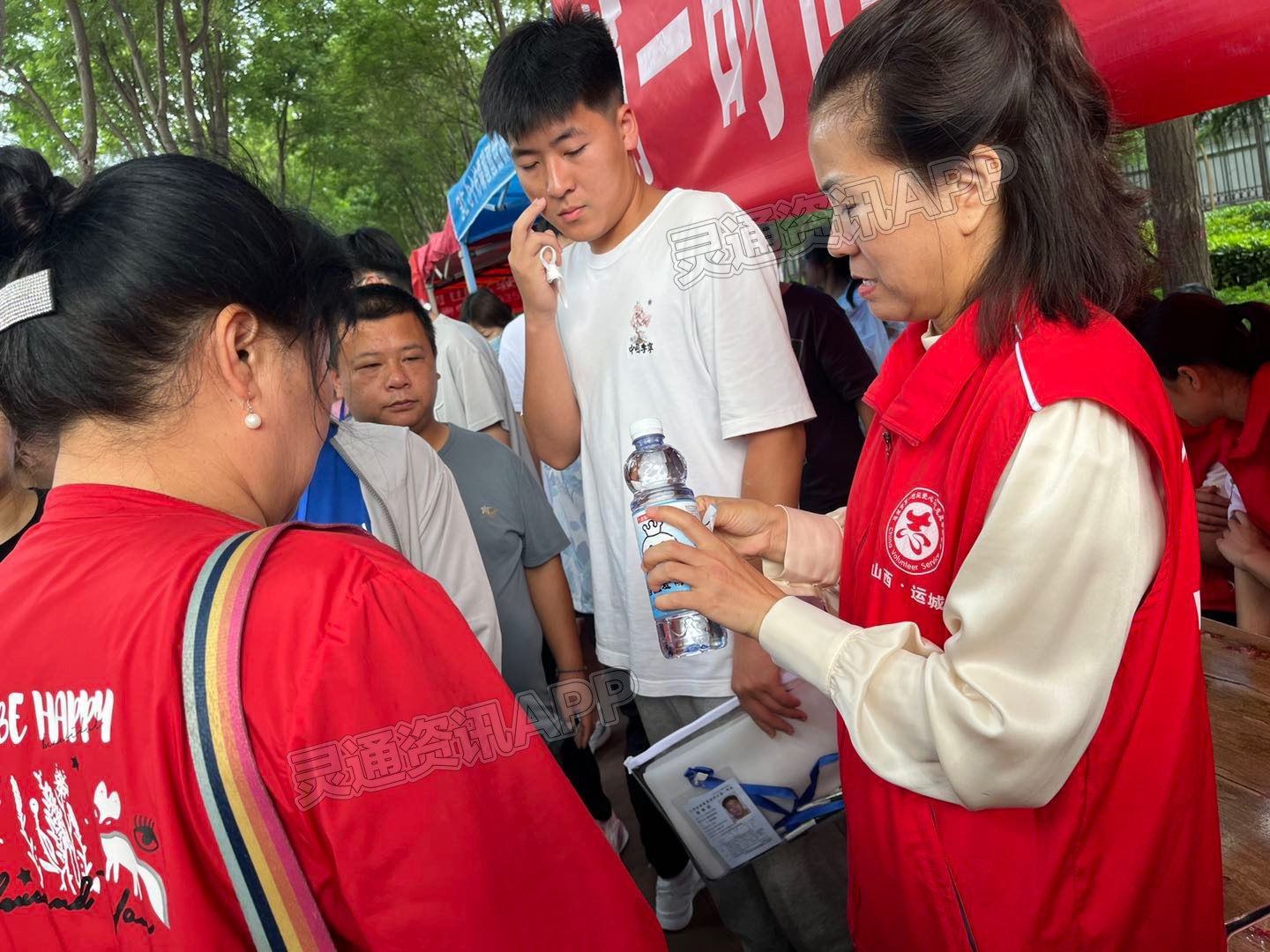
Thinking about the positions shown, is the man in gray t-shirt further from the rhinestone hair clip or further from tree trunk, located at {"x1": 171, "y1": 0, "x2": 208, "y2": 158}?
tree trunk, located at {"x1": 171, "y1": 0, "x2": 208, "y2": 158}

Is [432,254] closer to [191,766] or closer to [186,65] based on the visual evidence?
[186,65]

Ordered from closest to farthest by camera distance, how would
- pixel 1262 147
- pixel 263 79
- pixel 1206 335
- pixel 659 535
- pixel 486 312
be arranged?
pixel 659 535 < pixel 1206 335 < pixel 486 312 < pixel 263 79 < pixel 1262 147

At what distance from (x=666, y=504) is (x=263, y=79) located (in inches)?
501

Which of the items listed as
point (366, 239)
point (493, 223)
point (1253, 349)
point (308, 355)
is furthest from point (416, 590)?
point (493, 223)

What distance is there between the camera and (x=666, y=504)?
4.64 feet

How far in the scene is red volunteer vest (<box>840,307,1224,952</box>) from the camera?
1147mm

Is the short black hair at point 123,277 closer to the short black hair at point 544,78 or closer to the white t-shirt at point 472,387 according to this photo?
the short black hair at point 544,78

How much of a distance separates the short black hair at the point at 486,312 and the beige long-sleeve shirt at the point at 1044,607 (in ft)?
20.5

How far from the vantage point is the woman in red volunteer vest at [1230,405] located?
255 centimetres

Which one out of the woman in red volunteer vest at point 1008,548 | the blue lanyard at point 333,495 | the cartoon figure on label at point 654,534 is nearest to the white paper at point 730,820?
the woman in red volunteer vest at point 1008,548

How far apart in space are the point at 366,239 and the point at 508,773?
10.3 feet

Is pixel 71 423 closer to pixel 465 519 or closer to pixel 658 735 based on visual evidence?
pixel 465 519

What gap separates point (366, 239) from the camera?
3727 mm

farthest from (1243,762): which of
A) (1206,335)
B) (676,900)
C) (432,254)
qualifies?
(432,254)
